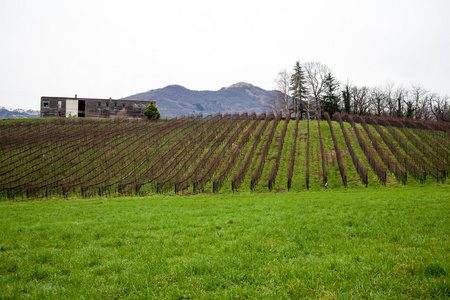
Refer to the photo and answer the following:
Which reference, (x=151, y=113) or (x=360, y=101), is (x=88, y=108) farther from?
(x=360, y=101)

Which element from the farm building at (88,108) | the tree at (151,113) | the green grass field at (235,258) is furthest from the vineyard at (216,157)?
the farm building at (88,108)

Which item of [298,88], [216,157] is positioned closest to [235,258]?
[216,157]

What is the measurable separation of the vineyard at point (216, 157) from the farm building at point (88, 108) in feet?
70.1

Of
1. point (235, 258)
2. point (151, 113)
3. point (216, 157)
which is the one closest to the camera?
point (235, 258)

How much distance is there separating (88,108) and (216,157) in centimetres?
5247

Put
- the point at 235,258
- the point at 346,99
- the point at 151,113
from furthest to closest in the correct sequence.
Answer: the point at 346,99 → the point at 151,113 → the point at 235,258

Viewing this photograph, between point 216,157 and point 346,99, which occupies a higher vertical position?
point 346,99

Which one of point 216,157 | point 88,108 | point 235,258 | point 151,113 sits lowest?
point 235,258

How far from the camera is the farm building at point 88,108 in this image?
218 ft

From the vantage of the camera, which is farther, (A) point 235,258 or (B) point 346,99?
(B) point 346,99

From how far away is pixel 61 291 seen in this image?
4660 mm

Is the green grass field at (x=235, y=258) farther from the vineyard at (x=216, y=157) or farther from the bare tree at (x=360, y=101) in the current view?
the bare tree at (x=360, y=101)

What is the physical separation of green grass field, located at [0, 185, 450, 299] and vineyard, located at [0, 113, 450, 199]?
13.7 m

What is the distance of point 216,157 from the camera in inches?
1219
